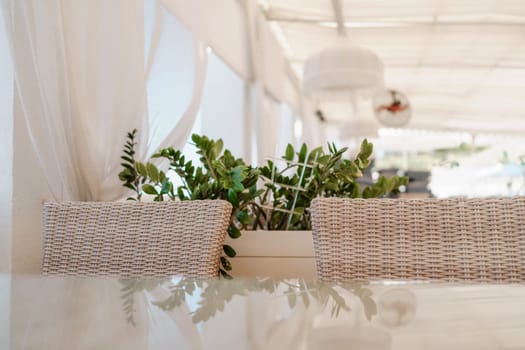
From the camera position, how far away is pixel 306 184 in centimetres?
198

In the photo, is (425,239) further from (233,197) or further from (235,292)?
(233,197)

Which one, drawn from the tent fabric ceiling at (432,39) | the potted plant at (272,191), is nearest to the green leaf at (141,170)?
the potted plant at (272,191)

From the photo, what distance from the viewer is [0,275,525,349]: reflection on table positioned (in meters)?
0.47

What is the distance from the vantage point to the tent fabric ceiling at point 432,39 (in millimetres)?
6453

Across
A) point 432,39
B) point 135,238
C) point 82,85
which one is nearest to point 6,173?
point 82,85

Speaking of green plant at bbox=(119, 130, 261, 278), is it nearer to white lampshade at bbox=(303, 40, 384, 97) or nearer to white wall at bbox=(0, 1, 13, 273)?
white wall at bbox=(0, 1, 13, 273)

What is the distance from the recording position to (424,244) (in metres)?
1.24

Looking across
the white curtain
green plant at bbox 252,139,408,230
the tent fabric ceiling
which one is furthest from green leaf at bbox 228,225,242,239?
the tent fabric ceiling

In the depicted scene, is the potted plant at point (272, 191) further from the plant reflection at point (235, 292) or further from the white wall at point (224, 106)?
the white wall at point (224, 106)

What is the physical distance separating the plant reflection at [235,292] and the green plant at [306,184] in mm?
848

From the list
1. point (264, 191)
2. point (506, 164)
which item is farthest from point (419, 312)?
point (506, 164)

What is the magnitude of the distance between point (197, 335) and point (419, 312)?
0.27 meters

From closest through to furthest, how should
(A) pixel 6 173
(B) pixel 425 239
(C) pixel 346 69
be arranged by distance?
(B) pixel 425 239, (A) pixel 6 173, (C) pixel 346 69

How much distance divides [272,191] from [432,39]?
610 cm
